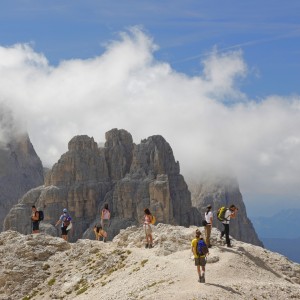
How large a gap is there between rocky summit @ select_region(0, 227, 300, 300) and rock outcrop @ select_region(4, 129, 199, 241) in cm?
11031

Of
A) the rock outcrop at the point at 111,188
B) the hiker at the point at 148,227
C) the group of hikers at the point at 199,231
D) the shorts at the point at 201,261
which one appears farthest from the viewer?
the rock outcrop at the point at 111,188

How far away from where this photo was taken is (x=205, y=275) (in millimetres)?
33219

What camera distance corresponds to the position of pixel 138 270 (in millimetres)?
37188

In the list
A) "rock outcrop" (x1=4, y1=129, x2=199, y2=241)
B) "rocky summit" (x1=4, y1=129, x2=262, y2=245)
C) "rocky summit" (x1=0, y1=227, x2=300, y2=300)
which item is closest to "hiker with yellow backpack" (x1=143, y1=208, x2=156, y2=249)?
"rocky summit" (x1=0, y1=227, x2=300, y2=300)

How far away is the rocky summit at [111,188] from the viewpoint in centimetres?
16112

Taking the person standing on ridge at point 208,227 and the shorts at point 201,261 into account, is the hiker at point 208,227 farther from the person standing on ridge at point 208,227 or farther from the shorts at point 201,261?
the shorts at point 201,261

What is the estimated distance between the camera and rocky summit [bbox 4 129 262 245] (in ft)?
529

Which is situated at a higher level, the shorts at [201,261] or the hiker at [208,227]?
the hiker at [208,227]

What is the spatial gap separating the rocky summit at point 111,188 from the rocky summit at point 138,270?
4341 inches

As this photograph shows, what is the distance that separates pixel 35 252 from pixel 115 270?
28.8 feet

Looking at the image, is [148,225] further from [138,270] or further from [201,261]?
[201,261]

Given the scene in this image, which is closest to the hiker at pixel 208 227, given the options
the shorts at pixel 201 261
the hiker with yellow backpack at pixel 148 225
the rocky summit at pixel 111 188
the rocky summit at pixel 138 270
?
the rocky summit at pixel 138 270

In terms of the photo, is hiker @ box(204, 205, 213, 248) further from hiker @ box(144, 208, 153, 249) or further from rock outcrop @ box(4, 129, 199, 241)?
rock outcrop @ box(4, 129, 199, 241)

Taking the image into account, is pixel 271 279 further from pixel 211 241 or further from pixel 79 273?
pixel 79 273
